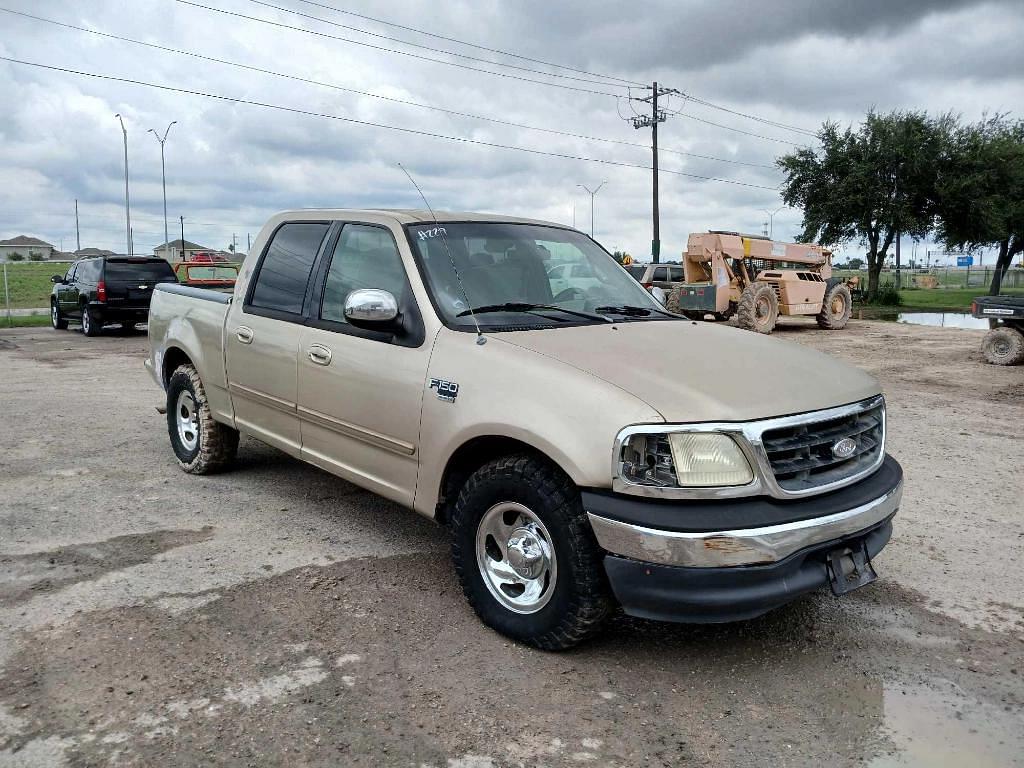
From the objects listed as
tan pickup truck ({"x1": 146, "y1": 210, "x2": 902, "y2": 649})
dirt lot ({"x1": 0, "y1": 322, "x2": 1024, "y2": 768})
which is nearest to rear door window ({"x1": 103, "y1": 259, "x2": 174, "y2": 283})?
dirt lot ({"x1": 0, "y1": 322, "x2": 1024, "y2": 768})

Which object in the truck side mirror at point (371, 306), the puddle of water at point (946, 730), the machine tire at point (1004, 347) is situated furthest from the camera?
the machine tire at point (1004, 347)

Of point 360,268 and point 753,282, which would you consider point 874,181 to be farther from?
point 360,268

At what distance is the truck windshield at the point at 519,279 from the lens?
4148 mm

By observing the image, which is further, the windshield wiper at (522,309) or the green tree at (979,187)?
the green tree at (979,187)

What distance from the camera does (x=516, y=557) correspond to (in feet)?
11.7

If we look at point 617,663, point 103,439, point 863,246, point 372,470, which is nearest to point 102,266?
point 103,439

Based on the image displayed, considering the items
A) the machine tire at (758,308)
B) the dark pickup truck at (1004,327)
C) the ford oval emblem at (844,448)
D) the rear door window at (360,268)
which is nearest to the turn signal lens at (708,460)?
the ford oval emblem at (844,448)

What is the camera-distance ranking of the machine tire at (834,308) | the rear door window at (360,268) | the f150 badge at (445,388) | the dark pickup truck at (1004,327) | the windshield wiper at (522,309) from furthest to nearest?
the machine tire at (834,308) → the dark pickup truck at (1004,327) → the rear door window at (360,268) → the windshield wiper at (522,309) → the f150 badge at (445,388)

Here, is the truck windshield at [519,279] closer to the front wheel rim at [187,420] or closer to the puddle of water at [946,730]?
the puddle of water at [946,730]

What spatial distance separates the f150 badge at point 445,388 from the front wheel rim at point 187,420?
3002 millimetres

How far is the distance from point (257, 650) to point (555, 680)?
1255 millimetres

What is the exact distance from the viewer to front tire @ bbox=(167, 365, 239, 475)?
6.00 m

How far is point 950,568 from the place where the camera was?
4.63 metres

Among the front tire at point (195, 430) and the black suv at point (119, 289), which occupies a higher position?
the black suv at point (119, 289)
